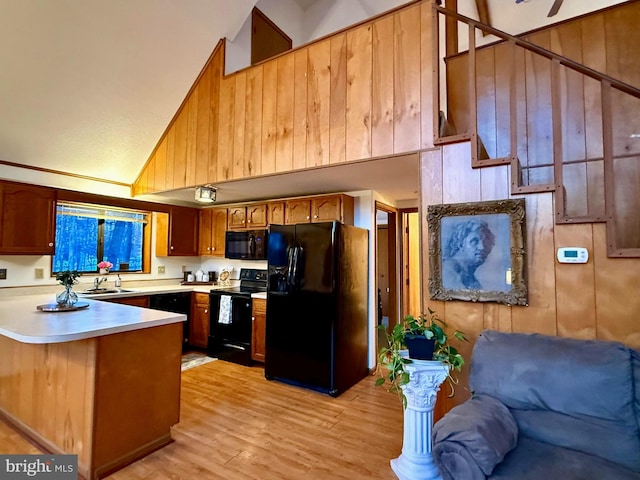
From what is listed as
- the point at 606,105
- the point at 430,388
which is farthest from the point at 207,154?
the point at 606,105

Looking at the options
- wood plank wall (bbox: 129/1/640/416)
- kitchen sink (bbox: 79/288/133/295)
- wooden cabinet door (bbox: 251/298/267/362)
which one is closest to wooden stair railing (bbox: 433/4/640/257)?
wood plank wall (bbox: 129/1/640/416)

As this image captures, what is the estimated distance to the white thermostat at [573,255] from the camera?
193 centimetres

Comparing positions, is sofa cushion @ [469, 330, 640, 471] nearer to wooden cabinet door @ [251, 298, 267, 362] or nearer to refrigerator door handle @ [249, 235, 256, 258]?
wooden cabinet door @ [251, 298, 267, 362]

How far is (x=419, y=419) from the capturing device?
1970 mm

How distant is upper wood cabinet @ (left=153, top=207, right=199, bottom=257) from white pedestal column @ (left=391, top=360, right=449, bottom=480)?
411 centimetres

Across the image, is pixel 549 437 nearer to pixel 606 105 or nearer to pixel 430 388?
pixel 430 388

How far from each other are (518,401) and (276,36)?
5.35 m

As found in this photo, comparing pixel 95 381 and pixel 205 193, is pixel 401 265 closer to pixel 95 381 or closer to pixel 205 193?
pixel 205 193

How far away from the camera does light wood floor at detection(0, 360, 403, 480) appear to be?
208 cm

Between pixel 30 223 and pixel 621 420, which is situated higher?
pixel 30 223

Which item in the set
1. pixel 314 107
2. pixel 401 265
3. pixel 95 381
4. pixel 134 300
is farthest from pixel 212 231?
pixel 95 381

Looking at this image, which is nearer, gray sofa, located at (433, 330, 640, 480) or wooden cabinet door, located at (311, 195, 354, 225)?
gray sofa, located at (433, 330, 640, 480)

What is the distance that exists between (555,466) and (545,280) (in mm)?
1043

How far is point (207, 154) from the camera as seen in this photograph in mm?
3867
